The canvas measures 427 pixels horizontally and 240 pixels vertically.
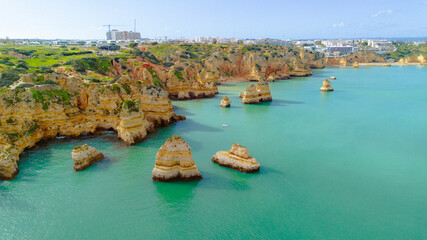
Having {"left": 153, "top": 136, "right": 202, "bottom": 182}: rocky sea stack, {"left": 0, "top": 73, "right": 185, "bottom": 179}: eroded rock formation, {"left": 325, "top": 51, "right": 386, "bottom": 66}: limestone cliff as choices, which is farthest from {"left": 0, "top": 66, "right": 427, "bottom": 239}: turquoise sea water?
{"left": 325, "top": 51, "right": 386, "bottom": 66}: limestone cliff

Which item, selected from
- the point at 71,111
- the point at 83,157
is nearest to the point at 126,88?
the point at 71,111

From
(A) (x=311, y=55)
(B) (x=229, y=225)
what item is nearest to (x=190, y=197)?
(B) (x=229, y=225)

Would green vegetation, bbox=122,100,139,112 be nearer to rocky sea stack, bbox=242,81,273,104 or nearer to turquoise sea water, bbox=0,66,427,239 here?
turquoise sea water, bbox=0,66,427,239

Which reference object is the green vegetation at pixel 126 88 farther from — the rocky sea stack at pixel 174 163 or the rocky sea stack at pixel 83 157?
the rocky sea stack at pixel 174 163

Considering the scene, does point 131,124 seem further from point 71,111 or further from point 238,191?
point 238,191

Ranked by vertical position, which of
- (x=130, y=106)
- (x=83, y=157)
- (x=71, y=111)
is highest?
(x=130, y=106)

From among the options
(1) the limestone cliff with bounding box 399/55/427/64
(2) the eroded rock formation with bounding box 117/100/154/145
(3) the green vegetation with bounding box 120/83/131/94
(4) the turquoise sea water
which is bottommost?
(4) the turquoise sea water
